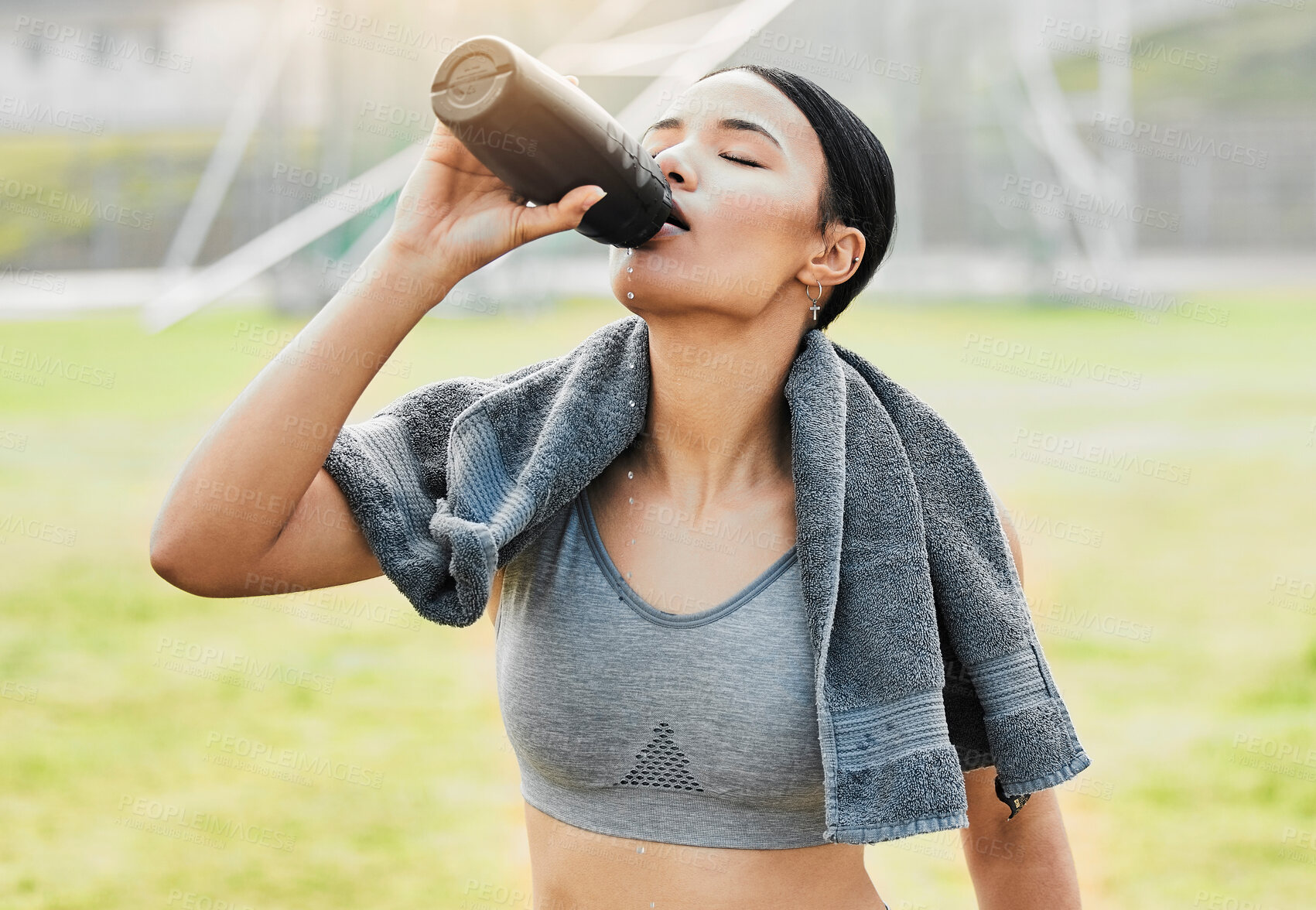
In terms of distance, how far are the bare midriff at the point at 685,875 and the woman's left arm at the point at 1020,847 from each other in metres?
0.26

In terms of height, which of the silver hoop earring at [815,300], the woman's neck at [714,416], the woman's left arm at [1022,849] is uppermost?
the silver hoop earring at [815,300]

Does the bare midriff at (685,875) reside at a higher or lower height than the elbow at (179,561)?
lower

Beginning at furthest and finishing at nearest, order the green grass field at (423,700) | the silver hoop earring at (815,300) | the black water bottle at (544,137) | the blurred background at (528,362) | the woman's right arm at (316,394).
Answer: the blurred background at (528,362) < the green grass field at (423,700) < the silver hoop earring at (815,300) < the woman's right arm at (316,394) < the black water bottle at (544,137)

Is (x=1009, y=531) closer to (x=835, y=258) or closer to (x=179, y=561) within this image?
(x=835, y=258)

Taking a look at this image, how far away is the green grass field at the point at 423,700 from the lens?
154 inches

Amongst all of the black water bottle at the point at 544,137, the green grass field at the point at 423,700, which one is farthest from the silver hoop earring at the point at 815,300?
the green grass field at the point at 423,700

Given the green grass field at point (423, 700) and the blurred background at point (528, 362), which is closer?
the green grass field at point (423, 700)

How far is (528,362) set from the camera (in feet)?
43.4

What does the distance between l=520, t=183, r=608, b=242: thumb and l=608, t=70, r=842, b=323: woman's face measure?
15cm

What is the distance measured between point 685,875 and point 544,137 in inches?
34.7

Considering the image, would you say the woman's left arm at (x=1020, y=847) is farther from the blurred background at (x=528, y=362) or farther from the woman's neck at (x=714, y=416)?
the blurred background at (x=528, y=362)

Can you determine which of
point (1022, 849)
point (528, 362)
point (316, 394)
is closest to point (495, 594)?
point (316, 394)

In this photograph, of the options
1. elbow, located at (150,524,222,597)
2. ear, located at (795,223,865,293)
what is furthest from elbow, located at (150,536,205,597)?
ear, located at (795,223,865,293)

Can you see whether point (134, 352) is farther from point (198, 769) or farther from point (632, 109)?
point (198, 769)
